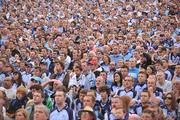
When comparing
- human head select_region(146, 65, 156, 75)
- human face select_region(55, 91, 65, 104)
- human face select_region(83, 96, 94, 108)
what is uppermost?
human head select_region(146, 65, 156, 75)

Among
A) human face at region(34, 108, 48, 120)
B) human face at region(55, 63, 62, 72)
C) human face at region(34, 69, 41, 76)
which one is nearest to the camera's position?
human face at region(34, 108, 48, 120)

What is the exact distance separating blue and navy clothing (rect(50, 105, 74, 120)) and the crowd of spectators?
2 cm

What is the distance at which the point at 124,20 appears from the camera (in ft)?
58.1

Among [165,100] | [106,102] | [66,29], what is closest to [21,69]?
[106,102]

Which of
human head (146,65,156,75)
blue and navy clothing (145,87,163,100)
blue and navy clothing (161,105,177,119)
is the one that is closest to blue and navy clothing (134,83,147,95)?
blue and navy clothing (145,87,163,100)

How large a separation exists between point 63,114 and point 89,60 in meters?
4.28

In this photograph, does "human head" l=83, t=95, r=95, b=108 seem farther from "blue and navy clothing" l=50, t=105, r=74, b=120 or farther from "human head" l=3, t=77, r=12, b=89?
"human head" l=3, t=77, r=12, b=89

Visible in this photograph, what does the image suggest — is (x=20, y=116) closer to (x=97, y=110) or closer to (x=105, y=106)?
(x=97, y=110)

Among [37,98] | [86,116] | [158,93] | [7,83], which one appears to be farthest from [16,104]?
[158,93]

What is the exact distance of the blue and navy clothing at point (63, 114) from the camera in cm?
671

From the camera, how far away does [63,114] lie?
22.1 feet

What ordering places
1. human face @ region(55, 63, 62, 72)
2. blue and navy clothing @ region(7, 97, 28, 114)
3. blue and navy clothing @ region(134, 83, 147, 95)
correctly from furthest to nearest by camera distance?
human face @ region(55, 63, 62, 72) → blue and navy clothing @ region(134, 83, 147, 95) → blue and navy clothing @ region(7, 97, 28, 114)

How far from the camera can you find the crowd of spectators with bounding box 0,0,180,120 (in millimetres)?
7070

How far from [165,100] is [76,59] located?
4.85 m
